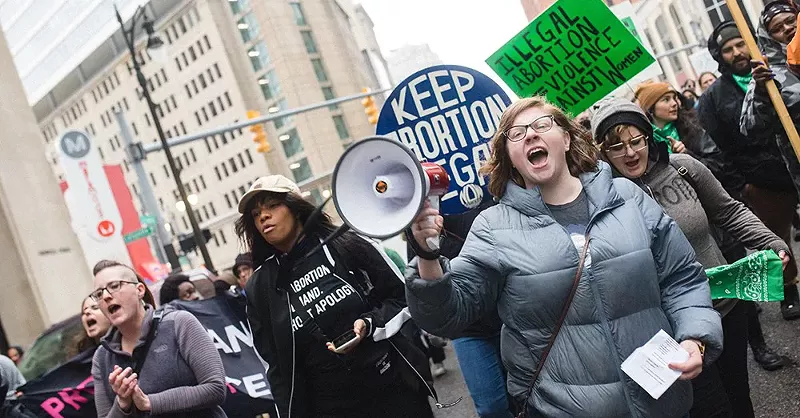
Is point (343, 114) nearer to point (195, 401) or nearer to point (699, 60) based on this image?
point (699, 60)

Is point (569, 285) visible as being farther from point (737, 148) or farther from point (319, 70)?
point (319, 70)

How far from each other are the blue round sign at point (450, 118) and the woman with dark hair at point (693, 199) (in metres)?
0.78

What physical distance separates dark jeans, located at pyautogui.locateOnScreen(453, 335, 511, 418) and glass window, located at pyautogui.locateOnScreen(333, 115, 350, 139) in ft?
201

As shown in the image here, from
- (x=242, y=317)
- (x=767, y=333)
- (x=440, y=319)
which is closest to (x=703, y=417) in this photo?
(x=440, y=319)

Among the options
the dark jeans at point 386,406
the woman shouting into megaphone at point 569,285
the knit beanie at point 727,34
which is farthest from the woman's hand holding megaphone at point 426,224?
the knit beanie at point 727,34

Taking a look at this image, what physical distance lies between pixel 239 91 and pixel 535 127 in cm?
A: 6623

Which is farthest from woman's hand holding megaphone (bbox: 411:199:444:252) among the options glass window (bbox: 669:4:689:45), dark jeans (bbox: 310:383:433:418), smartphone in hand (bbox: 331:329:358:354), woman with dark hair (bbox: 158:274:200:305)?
glass window (bbox: 669:4:689:45)

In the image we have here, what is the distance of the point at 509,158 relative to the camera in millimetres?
2453

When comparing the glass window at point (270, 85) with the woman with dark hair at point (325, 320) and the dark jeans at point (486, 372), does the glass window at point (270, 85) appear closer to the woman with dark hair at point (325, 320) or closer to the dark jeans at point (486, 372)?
the dark jeans at point (486, 372)

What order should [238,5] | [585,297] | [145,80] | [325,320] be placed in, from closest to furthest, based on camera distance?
[585,297]
[325,320]
[145,80]
[238,5]

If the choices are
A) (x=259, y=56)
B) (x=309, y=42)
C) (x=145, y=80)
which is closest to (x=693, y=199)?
(x=145, y=80)

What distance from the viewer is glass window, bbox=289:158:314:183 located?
62.7 metres

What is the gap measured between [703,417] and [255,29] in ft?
220

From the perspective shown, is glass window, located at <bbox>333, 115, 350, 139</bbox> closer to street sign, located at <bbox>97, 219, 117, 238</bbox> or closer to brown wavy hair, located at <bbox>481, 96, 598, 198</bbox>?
street sign, located at <bbox>97, 219, 117, 238</bbox>
